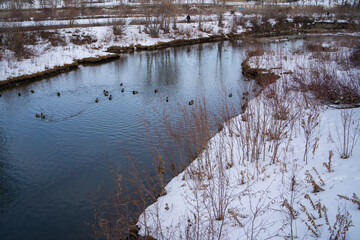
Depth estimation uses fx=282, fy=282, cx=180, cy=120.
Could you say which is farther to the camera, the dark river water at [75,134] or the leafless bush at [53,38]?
the leafless bush at [53,38]

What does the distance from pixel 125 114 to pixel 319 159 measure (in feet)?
30.1

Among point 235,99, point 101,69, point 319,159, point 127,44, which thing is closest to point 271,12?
point 127,44

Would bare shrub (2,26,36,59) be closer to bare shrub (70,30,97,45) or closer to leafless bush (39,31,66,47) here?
leafless bush (39,31,66,47)

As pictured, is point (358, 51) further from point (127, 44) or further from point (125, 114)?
point (127, 44)

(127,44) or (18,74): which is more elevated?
(127,44)

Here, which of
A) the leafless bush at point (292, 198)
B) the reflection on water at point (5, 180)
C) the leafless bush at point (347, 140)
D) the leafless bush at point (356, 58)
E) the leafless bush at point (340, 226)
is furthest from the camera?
the leafless bush at point (356, 58)

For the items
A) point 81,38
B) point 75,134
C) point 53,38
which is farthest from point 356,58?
point 53,38

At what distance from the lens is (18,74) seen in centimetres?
1991

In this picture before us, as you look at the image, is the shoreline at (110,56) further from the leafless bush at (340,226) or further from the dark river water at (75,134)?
the leafless bush at (340,226)

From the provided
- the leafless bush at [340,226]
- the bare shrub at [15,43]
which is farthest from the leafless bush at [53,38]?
the leafless bush at [340,226]

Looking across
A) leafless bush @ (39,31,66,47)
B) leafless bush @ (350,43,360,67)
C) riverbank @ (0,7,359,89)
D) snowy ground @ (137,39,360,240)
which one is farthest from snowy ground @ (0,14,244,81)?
leafless bush @ (350,43,360,67)

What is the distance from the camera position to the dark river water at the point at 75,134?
7.22 metres

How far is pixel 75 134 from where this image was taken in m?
11.6

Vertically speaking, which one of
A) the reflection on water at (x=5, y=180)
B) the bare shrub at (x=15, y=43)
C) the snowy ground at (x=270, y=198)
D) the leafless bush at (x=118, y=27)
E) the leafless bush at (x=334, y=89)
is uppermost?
the leafless bush at (x=118, y=27)
